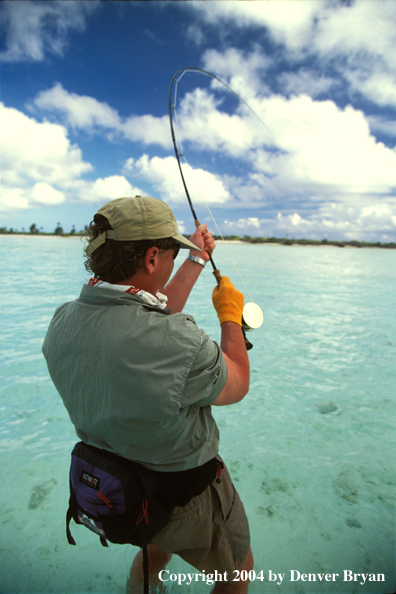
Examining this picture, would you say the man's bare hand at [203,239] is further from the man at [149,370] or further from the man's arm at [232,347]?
the man at [149,370]

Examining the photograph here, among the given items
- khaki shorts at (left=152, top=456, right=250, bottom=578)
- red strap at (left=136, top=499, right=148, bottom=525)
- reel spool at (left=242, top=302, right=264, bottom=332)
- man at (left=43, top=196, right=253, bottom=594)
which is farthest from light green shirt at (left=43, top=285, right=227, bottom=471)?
reel spool at (left=242, top=302, right=264, bottom=332)

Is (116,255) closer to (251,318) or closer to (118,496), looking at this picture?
(118,496)

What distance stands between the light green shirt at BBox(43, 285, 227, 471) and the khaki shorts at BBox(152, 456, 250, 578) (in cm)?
24

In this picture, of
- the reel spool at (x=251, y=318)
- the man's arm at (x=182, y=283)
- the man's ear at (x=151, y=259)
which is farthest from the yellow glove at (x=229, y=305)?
the man's ear at (x=151, y=259)

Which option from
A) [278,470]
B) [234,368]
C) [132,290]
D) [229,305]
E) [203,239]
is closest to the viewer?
[132,290]

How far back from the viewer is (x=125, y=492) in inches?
46.4

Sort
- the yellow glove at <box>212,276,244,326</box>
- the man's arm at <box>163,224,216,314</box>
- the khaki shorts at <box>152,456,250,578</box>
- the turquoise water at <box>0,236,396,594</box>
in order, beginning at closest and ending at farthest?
the khaki shorts at <box>152,456,250,578</box> → the yellow glove at <box>212,276,244,326</box> → the man's arm at <box>163,224,216,314</box> → the turquoise water at <box>0,236,396,594</box>

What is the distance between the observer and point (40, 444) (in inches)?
132

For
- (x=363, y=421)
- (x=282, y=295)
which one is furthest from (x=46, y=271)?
(x=363, y=421)

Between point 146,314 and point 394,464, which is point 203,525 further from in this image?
point 394,464

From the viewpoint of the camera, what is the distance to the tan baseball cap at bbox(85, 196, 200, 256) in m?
1.14

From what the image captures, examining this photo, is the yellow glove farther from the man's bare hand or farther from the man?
the man's bare hand

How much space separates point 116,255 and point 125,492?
79cm

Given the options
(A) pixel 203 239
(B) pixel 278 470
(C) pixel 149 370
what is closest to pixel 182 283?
(A) pixel 203 239
